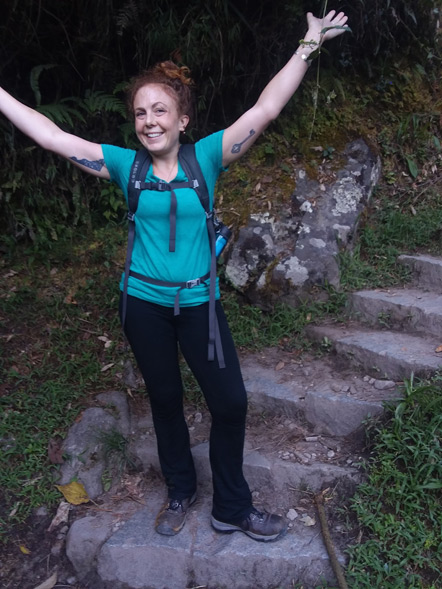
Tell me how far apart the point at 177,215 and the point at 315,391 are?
1720mm

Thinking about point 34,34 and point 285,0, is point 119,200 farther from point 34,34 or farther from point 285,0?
point 285,0

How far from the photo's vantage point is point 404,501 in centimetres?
298

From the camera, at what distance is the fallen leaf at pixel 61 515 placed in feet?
11.0

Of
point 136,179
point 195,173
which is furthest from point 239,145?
point 136,179

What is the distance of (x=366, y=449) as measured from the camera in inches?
133

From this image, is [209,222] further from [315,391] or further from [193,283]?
[315,391]

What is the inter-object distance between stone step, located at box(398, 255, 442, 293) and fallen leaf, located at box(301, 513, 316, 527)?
2122mm

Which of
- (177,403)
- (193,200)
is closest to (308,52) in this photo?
(193,200)

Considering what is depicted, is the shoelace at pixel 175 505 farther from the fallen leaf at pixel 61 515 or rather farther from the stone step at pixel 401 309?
the stone step at pixel 401 309

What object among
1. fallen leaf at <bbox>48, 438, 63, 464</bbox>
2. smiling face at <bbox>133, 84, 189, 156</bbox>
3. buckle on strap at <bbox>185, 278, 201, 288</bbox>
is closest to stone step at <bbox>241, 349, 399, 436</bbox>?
fallen leaf at <bbox>48, 438, 63, 464</bbox>

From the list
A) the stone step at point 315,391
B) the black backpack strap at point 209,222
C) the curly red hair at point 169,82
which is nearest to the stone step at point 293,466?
the stone step at point 315,391

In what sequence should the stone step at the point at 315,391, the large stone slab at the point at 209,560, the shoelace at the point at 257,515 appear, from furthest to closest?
the stone step at the point at 315,391 → the shoelace at the point at 257,515 → the large stone slab at the point at 209,560

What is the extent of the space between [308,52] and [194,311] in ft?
4.07

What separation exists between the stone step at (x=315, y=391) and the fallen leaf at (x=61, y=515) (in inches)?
51.8
